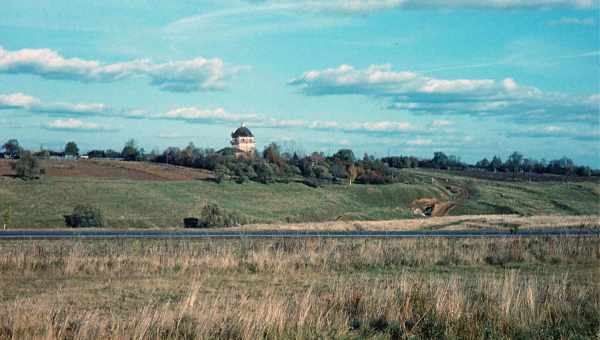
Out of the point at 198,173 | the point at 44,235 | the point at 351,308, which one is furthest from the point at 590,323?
the point at 198,173

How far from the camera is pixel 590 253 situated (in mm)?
23828

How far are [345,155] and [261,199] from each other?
5509 centimetres

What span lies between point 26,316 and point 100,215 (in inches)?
1750

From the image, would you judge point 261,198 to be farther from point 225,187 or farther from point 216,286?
point 216,286

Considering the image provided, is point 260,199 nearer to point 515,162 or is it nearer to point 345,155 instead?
point 345,155

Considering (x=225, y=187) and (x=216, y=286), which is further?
(x=225, y=187)

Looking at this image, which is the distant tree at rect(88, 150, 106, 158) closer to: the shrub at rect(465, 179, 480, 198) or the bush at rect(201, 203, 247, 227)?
the shrub at rect(465, 179, 480, 198)

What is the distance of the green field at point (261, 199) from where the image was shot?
61.3 m

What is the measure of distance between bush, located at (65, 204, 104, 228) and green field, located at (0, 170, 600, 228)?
113 cm

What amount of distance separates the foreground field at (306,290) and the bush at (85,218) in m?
26.3

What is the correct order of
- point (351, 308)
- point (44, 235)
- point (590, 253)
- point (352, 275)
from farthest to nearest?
point (44, 235), point (590, 253), point (352, 275), point (351, 308)

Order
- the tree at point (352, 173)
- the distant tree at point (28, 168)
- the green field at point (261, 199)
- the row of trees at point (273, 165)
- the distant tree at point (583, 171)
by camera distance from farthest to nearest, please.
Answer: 1. the distant tree at point (583, 171)
2. the tree at point (352, 173)
3. the row of trees at point (273, 165)
4. the distant tree at point (28, 168)
5. the green field at point (261, 199)

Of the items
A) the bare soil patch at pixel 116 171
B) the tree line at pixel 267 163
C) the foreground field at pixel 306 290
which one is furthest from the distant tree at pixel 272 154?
the foreground field at pixel 306 290

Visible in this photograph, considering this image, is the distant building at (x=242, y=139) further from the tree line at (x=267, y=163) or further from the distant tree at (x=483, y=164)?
the distant tree at (x=483, y=164)
